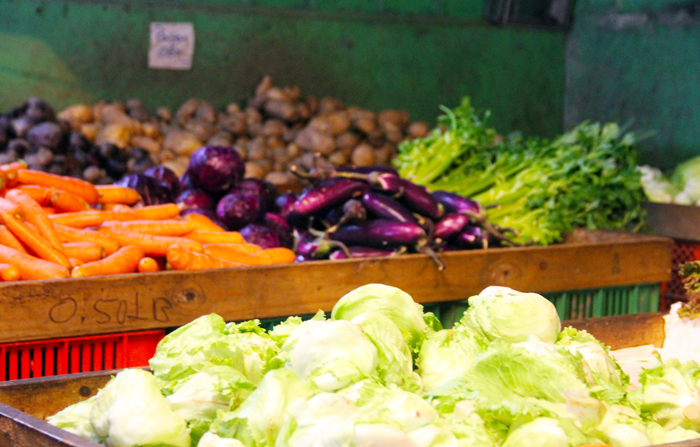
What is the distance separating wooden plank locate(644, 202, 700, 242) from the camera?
427 cm

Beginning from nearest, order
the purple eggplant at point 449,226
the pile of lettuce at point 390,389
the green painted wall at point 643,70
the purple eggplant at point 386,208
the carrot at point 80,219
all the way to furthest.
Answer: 1. the pile of lettuce at point 390,389
2. the carrot at point 80,219
3. the purple eggplant at point 386,208
4. the purple eggplant at point 449,226
5. the green painted wall at point 643,70

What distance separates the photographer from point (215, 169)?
3.60 m

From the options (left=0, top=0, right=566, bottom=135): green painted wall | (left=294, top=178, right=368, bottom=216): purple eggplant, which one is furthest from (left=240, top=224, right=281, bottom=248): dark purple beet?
(left=0, top=0, right=566, bottom=135): green painted wall

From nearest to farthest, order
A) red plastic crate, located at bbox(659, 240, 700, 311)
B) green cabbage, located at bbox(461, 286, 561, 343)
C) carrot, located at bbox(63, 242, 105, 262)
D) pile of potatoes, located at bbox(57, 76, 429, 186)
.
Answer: green cabbage, located at bbox(461, 286, 561, 343), carrot, located at bbox(63, 242, 105, 262), red plastic crate, located at bbox(659, 240, 700, 311), pile of potatoes, located at bbox(57, 76, 429, 186)

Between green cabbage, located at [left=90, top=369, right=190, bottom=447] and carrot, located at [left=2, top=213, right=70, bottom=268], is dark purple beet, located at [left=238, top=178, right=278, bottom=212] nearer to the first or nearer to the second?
carrot, located at [left=2, top=213, right=70, bottom=268]

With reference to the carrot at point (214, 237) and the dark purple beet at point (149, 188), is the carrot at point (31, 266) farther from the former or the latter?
the dark purple beet at point (149, 188)

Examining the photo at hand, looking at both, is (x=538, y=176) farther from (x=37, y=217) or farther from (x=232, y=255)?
(x=37, y=217)

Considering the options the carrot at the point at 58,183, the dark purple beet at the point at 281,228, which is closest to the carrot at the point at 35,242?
the carrot at the point at 58,183

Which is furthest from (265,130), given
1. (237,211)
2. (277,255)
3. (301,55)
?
(277,255)

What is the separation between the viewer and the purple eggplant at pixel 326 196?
10.8ft

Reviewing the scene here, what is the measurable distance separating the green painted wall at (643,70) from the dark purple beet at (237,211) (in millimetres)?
4152

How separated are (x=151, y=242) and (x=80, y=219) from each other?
382 mm

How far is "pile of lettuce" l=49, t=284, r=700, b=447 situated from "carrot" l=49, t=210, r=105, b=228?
5.62 feet

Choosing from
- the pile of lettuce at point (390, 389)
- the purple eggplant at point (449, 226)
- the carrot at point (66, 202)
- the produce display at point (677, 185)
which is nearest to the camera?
the pile of lettuce at point (390, 389)
